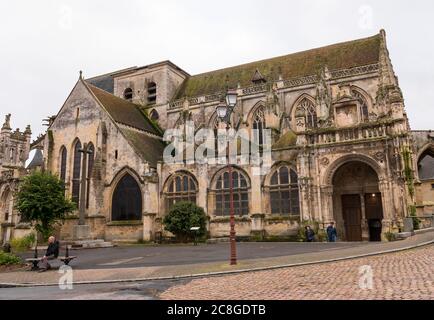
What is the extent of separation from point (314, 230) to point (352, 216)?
364 centimetres

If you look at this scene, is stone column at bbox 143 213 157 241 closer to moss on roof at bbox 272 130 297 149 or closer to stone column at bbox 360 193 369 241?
moss on roof at bbox 272 130 297 149

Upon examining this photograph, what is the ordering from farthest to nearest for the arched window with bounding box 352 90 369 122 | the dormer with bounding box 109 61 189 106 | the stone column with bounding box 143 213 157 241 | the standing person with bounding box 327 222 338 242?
the dormer with bounding box 109 61 189 106 < the arched window with bounding box 352 90 369 122 < the stone column with bounding box 143 213 157 241 < the standing person with bounding box 327 222 338 242

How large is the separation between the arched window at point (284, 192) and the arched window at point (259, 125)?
722 centimetres

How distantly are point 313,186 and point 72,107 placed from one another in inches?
903

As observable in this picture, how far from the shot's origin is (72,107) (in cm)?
3391

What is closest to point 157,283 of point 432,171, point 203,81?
point 203,81

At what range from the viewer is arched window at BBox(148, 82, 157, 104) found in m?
41.1

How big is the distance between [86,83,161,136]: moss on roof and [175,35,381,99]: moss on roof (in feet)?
16.0

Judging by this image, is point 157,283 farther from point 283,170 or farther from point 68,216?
point 68,216

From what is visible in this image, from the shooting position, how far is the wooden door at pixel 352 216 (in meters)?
23.5

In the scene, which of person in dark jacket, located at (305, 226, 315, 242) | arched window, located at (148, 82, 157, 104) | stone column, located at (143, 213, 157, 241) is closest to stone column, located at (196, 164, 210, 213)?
stone column, located at (143, 213, 157, 241)

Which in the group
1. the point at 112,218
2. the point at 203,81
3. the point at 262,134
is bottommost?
the point at 112,218
